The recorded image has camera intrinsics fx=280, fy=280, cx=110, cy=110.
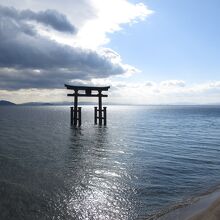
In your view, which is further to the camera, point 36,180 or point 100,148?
point 100,148

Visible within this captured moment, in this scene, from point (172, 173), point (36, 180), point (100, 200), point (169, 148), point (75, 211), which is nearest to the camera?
point (75, 211)

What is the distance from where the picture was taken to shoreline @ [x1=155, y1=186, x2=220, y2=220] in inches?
297

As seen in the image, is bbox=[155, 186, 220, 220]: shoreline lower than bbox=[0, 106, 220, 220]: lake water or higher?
higher

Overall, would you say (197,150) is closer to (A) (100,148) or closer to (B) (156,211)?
(A) (100,148)

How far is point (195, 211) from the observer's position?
29.5 ft

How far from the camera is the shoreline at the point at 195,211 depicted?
24.8 ft

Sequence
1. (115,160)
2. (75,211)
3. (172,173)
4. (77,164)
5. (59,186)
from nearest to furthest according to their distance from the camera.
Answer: (75,211) < (59,186) < (172,173) < (77,164) < (115,160)

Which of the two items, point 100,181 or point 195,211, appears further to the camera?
point 100,181

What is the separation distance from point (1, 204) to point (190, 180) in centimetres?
917

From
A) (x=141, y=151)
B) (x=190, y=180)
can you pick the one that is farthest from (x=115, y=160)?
(x=190, y=180)

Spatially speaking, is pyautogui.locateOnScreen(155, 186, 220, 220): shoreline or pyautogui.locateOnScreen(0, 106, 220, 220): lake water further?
pyautogui.locateOnScreen(0, 106, 220, 220): lake water

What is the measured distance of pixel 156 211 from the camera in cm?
1034

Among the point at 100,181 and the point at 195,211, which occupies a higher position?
the point at 195,211

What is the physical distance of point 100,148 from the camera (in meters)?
25.0
